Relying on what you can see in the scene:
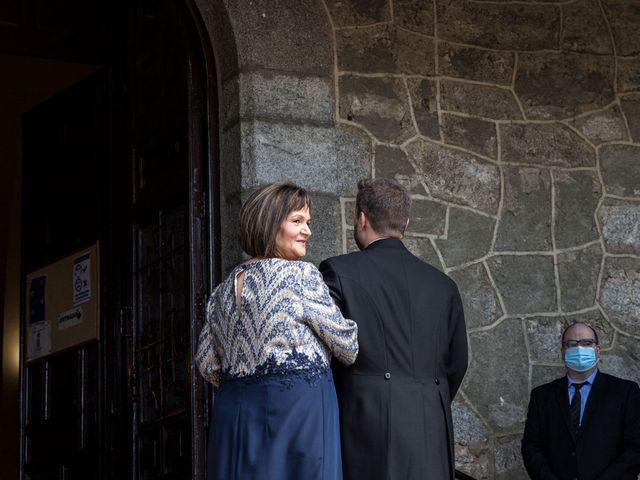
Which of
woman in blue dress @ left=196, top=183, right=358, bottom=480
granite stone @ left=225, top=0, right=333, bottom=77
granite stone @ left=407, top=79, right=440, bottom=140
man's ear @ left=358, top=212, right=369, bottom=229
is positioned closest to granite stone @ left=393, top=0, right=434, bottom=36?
granite stone @ left=407, top=79, right=440, bottom=140

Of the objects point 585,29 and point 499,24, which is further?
point 585,29

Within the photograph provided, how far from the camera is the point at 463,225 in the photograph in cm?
535

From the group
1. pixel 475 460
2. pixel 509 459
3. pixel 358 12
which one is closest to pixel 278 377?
pixel 475 460

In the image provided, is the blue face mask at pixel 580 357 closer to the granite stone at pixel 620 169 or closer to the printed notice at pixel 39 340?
the granite stone at pixel 620 169

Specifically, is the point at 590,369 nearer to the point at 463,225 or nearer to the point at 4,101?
the point at 463,225

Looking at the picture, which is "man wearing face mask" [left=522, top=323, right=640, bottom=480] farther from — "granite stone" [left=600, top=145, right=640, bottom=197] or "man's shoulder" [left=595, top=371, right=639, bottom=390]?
"granite stone" [left=600, top=145, right=640, bottom=197]

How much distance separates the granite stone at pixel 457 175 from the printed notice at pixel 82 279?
1.68 meters

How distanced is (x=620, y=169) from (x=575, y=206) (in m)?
0.31

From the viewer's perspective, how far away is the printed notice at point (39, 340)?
20.1 ft

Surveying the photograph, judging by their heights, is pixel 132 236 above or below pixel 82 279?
above

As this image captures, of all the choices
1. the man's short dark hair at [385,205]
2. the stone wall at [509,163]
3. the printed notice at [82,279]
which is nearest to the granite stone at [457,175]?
the stone wall at [509,163]

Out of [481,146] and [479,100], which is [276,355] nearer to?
[481,146]

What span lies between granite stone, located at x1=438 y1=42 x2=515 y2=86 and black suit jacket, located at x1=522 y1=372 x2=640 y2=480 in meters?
1.38

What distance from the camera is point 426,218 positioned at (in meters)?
5.27
